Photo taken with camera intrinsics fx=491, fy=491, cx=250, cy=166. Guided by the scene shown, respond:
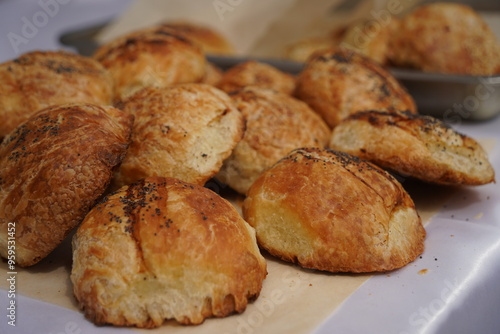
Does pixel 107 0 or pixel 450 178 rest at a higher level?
pixel 450 178

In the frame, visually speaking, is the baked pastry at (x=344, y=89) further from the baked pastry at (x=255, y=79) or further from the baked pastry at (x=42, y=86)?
the baked pastry at (x=42, y=86)

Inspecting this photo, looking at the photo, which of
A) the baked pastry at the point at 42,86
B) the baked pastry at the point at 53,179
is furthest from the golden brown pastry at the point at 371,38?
the baked pastry at the point at 53,179

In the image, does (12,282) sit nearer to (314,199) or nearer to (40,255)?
(40,255)

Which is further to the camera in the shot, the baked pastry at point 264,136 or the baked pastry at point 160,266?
the baked pastry at point 264,136

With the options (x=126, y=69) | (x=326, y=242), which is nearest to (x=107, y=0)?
(x=126, y=69)

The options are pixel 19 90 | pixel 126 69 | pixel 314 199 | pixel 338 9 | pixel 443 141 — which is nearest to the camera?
pixel 314 199

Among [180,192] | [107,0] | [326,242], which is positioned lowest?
[107,0]

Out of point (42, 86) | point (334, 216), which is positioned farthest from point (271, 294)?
point (42, 86)
